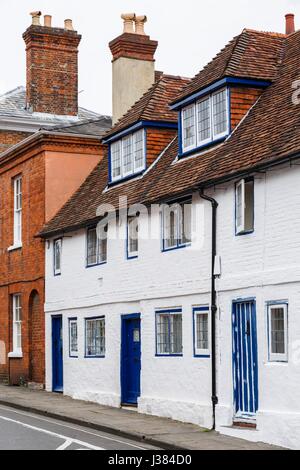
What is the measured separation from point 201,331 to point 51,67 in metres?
19.8

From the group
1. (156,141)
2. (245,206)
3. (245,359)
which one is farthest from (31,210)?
(245,359)

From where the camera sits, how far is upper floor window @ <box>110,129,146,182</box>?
2419 centimetres

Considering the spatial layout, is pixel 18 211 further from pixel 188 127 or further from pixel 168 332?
pixel 168 332

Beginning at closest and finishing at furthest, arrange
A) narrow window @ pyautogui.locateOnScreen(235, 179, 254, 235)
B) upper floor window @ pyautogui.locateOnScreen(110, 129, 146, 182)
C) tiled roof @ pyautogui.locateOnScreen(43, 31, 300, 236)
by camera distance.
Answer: tiled roof @ pyautogui.locateOnScreen(43, 31, 300, 236), narrow window @ pyautogui.locateOnScreen(235, 179, 254, 235), upper floor window @ pyautogui.locateOnScreen(110, 129, 146, 182)

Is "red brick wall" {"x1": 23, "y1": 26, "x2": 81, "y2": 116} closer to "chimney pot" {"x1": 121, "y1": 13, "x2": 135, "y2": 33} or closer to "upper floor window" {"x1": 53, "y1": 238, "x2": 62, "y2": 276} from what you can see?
"chimney pot" {"x1": 121, "y1": 13, "x2": 135, "y2": 33}

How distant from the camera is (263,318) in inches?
679

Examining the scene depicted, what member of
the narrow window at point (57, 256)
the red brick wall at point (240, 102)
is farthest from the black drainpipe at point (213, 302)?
the narrow window at point (57, 256)

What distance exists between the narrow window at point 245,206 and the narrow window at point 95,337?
24.8ft

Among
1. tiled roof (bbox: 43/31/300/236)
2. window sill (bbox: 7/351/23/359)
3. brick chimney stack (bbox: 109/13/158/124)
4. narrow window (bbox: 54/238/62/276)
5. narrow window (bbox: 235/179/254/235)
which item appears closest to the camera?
tiled roof (bbox: 43/31/300/236)

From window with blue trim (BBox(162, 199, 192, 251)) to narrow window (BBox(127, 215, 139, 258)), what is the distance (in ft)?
4.70

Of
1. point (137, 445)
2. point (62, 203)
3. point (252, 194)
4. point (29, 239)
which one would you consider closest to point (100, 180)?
point (62, 203)

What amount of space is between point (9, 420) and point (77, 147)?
35.7 ft

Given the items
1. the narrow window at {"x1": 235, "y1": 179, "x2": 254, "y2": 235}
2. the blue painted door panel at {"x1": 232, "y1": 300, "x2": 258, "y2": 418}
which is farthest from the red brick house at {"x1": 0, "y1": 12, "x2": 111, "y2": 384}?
the blue painted door panel at {"x1": 232, "y1": 300, "x2": 258, "y2": 418}

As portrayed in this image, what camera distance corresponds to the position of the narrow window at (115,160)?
2527 cm
